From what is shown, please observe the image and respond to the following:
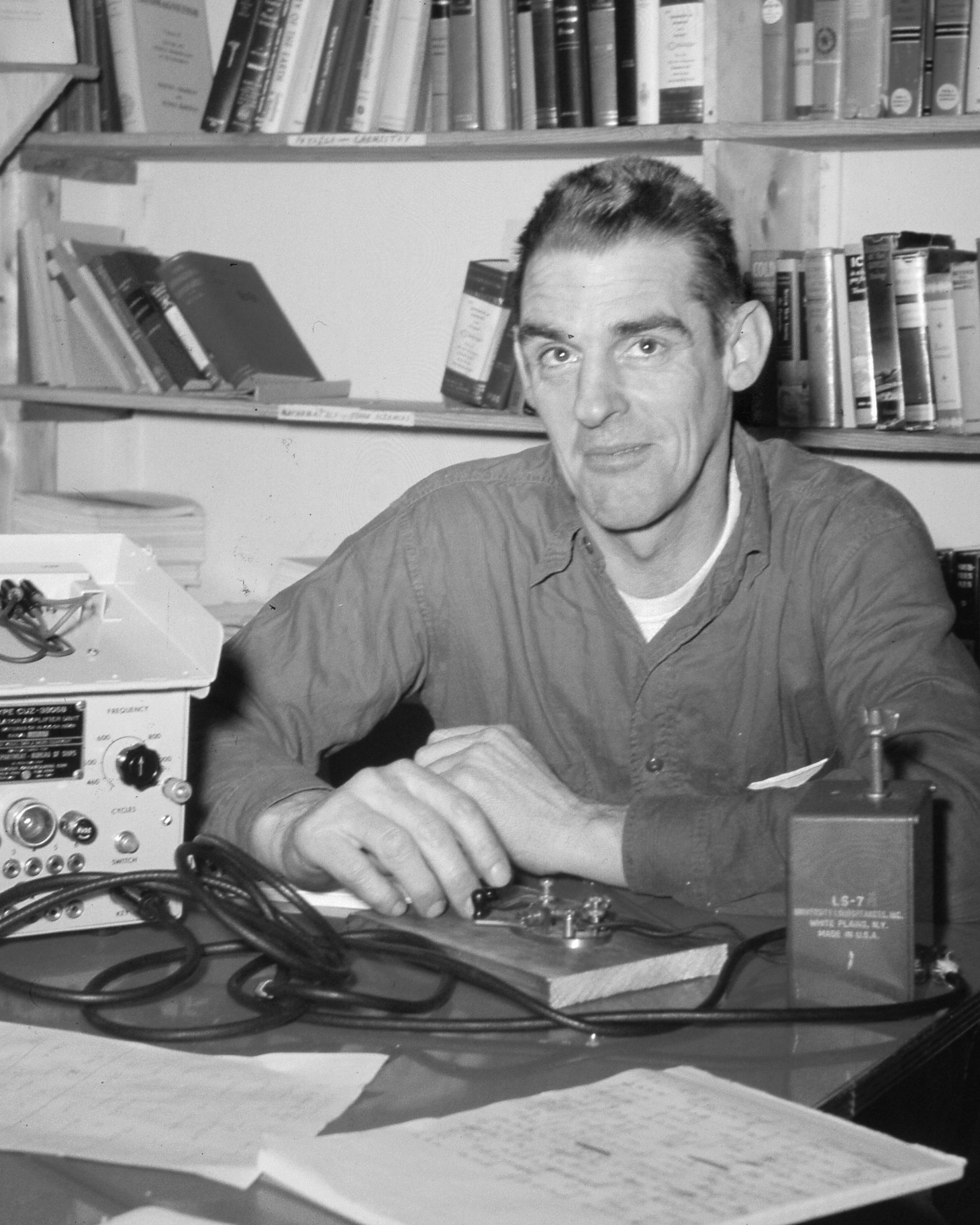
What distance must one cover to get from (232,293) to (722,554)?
1.50 metres

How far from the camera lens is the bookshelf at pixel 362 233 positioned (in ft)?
7.62

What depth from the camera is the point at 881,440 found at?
2.09 meters

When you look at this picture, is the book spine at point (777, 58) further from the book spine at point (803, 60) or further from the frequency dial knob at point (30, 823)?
the frequency dial knob at point (30, 823)

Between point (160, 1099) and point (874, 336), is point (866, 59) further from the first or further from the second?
point (160, 1099)

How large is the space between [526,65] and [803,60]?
1.41 feet

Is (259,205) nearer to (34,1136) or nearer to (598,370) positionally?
(598,370)

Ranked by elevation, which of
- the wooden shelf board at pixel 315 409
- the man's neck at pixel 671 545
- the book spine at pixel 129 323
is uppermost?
the book spine at pixel 129 323

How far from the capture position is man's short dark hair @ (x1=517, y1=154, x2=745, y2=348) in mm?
1502

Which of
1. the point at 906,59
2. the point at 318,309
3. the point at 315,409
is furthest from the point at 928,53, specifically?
the point at 318,309

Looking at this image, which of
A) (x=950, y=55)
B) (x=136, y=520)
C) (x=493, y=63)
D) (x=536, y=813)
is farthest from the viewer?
(x=136, y=520)

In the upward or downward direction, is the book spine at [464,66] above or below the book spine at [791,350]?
above

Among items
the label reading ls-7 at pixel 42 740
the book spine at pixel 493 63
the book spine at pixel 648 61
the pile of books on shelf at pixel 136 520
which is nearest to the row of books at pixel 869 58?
the book spine at pixel 648 61

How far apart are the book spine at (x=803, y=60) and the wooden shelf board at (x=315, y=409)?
59 cm

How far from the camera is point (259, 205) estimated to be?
2898mm
